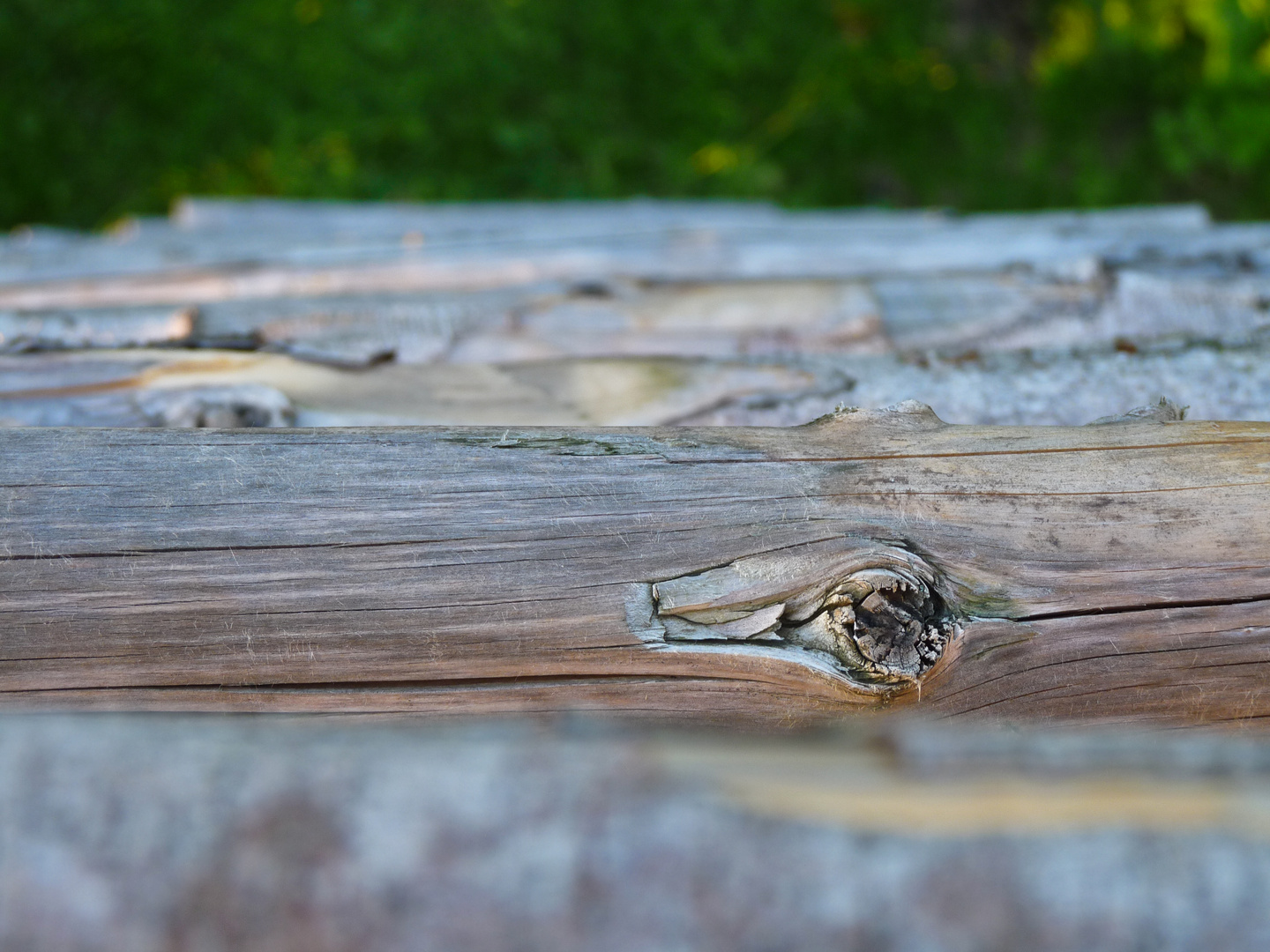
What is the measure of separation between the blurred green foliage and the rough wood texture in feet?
16.0

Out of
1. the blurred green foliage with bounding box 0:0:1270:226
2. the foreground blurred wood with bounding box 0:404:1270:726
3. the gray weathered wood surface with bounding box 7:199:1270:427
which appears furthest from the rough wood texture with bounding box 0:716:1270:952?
the blurred green foliage with bounding box 0:0:1270:226

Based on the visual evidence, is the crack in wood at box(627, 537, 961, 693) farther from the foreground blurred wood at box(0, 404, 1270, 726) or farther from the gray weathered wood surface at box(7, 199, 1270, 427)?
the gray weathered wood surface at box(7, 199, 1270, 427)

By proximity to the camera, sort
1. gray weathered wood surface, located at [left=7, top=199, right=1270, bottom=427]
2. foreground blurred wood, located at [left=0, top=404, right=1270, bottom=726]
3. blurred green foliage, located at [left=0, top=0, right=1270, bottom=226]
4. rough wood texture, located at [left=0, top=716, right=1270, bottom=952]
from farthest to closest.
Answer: blurred green foliage, located at [left=0, top=0, right=1270, bottom=226], gray weathered wood surface, located at [left=7, top=199, right=1270, bottom=427], foreground blurred wood, located at [left=0, top=404, right=1270, bottom=726], rough wood texture, located at [left=0, top=716, right=1270, bottom=952]

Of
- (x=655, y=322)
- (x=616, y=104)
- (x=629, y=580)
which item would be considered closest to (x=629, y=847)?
(x=629, y=580)

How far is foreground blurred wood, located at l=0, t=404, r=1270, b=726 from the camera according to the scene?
1.32 m

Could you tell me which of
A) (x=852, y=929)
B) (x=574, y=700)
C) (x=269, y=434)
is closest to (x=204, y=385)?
(x=269, y=434)

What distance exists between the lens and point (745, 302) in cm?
242

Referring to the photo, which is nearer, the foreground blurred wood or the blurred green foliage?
the foreground blurred wood

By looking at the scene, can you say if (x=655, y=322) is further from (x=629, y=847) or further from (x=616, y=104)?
(x=616, y=104)

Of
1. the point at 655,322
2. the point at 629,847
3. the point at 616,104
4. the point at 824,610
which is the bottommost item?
the point at 629,847

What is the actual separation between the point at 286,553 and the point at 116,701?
31cm

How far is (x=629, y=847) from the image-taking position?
63 cm

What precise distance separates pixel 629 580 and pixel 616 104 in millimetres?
4647

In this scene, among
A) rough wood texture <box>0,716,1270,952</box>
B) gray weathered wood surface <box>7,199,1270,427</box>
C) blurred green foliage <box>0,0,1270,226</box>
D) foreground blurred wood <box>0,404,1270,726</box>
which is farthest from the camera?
blurred green foliage <box>0,0,1270,226</box>
